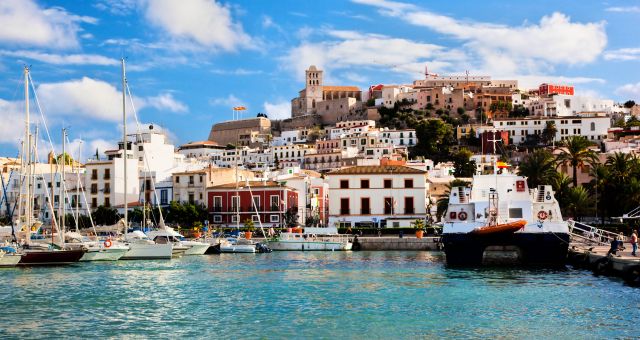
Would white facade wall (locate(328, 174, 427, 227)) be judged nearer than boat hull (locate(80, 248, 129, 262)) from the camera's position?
No

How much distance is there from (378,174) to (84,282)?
42.6 metres

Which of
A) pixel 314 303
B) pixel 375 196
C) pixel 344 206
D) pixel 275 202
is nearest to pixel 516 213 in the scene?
pixel 314 303

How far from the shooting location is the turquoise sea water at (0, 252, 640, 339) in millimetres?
25750

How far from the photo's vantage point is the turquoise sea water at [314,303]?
84.5 feet

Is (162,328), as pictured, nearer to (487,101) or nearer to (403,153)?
(403,153)

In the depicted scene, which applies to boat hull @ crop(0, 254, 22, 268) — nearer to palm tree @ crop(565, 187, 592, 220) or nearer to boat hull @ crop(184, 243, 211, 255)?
boat hull @ crop(184, 243, 211, 255)

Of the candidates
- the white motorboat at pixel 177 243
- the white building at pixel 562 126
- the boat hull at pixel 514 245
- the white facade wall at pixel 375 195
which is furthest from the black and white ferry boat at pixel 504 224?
the white building at pixel 562 126

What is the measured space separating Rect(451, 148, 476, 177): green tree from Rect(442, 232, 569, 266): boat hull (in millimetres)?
73717

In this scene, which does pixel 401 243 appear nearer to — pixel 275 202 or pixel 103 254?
pixel 275 202

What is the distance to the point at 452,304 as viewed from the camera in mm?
31219

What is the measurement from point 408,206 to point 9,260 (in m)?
41.6

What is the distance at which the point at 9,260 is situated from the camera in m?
47.2

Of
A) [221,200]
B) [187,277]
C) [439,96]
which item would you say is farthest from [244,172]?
[439,96]

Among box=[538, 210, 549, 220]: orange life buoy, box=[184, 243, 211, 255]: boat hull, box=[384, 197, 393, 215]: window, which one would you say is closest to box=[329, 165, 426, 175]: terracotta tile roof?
box=[384, 197, 393, 215]: window
